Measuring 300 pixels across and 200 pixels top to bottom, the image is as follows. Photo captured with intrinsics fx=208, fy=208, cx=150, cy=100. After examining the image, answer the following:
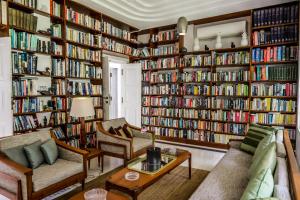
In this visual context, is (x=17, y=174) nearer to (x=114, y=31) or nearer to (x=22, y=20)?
(x=22, y=20)

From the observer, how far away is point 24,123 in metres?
3.43

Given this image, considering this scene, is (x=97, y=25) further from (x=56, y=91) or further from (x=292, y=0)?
(x=292, y=0)

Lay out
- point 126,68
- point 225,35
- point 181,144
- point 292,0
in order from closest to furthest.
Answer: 1. point 292,0
2. point 225,35
3. point 181,144
4. point 126,68

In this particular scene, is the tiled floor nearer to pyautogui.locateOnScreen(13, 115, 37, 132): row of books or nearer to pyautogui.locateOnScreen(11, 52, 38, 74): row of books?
pyautogui.locateOnScreen(13, 115, 37, 132): row of books

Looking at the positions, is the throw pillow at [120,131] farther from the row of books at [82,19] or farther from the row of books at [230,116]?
the row of books at [82,19]

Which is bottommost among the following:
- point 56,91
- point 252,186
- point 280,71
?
point 252,186

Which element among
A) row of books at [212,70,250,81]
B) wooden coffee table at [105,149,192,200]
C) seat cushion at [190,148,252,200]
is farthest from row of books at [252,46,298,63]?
wooden coffee table at [105,149,192,200]

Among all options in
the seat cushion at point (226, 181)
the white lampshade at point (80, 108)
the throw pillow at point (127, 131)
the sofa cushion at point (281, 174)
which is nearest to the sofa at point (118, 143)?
the throw pillow at point (127, 131)

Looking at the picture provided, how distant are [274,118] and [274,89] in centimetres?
59

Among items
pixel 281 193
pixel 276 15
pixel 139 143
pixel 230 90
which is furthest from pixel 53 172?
pixel 276 15

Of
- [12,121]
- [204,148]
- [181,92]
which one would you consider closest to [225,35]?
[181,92]

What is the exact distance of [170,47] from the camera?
5.45 m

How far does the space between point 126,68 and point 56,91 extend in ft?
7.58

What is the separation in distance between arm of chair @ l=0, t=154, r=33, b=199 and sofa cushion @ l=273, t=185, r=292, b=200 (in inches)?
83.4
